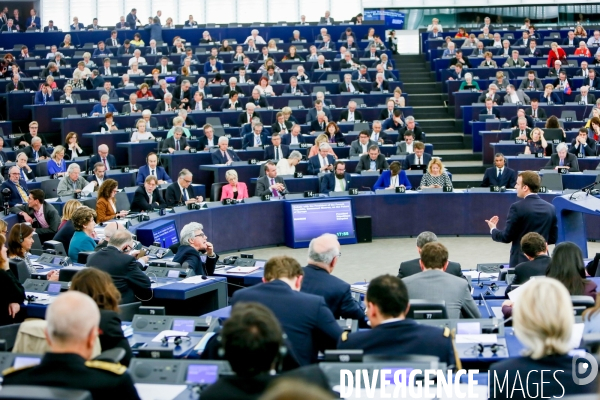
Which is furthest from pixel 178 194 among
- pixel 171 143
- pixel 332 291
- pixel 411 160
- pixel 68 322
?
pixel 68 322

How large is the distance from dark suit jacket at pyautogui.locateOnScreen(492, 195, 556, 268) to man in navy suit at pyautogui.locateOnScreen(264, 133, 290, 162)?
23.5 feet

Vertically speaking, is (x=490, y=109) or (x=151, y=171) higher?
(x=490, y=109)

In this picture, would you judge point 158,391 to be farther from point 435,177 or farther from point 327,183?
point 435,177

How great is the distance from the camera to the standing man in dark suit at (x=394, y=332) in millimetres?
4750

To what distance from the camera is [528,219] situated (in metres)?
9.02

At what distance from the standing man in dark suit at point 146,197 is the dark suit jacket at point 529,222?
5.21 m

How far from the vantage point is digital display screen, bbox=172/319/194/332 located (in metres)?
6.36

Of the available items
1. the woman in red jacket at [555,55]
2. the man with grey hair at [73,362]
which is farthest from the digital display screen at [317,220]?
the woman in red jacket at [555,55]

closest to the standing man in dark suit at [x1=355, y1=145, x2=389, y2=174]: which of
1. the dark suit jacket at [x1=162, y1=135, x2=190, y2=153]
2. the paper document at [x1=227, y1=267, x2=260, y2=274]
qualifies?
the dark suit jacket at [x1=162, y1=135, x2=190, y2=153]

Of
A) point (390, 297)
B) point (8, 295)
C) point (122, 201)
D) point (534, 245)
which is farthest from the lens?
point (122, 201)

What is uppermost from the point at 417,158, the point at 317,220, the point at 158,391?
the point at 417,158

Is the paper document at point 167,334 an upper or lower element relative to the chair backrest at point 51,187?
lower

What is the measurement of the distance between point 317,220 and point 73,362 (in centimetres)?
975

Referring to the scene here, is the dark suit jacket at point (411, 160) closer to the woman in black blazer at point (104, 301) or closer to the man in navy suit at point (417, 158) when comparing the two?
the man in navy suit at point (417, 158)
